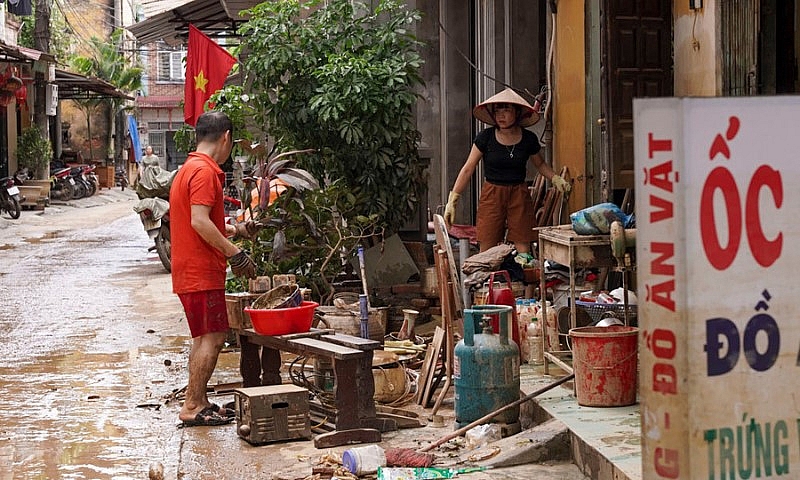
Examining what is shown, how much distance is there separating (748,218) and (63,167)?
36.7m

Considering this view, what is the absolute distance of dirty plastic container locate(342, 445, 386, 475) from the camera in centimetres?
556

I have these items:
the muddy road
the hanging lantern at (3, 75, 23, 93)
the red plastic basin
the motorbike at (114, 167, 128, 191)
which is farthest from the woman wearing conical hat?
the motorbike at (114, 167, 128, 191)

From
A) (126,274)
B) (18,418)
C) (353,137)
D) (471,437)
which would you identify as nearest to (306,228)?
(353,137)

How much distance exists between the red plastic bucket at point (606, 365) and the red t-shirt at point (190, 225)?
2.27 meters

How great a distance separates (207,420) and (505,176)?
330cm

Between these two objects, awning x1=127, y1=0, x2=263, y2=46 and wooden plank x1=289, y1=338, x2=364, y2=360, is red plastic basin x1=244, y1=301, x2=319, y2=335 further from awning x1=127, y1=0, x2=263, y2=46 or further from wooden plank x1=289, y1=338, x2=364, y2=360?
awning x1=127, y1=0, x2=263, y2=46

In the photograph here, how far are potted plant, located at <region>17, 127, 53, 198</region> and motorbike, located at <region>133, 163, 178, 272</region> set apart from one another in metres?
17.7

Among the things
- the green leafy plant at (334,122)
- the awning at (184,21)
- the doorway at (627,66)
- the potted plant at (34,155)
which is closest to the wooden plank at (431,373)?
the doorway at (627,66)

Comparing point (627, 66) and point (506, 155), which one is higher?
point (627, 66)

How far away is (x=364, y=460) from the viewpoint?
559 cm

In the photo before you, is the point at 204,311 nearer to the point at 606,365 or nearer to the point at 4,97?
the point at 606,365

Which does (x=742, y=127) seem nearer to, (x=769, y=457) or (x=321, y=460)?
(x=769, y=457)

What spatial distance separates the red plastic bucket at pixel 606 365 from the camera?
19.7 feet

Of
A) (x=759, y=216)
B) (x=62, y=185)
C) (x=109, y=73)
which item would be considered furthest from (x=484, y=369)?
(x=109, y=73)
